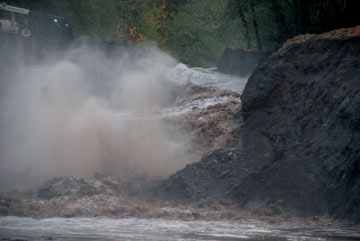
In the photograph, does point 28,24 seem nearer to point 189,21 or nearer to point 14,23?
point 14,23

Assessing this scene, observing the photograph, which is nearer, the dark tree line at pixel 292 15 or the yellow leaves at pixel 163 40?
the dark tree line at pixel 292 15

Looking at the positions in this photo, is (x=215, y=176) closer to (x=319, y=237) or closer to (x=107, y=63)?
(x=319, y=237)

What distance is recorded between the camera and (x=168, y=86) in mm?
27016

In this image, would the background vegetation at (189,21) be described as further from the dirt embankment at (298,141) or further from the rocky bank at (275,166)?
the rocky bank at (275,166)

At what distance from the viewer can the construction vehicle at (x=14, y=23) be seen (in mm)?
31695

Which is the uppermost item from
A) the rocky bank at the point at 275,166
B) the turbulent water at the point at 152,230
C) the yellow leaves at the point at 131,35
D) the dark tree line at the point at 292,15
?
the yellow leaves at the point at 131,35

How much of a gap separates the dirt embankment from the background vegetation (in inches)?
308

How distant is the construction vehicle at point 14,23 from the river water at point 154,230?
Result: 20.5 meters

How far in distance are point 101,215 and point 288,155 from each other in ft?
16.8

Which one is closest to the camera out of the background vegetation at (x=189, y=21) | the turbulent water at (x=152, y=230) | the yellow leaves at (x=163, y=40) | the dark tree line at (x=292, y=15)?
the turbulent water at (x=152, y=230)

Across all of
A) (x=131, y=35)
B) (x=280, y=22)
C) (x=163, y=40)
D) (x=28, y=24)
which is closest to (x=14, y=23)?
(x=28, y=24)

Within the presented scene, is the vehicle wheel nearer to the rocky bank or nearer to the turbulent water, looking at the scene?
the rocky bank

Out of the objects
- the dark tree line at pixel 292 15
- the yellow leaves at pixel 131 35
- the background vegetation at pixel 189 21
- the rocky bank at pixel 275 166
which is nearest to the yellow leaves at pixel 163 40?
the background vegetation at pixel 189 21

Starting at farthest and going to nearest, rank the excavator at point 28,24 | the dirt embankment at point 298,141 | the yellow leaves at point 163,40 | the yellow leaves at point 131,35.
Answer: the yellow leaves at point 163,40 → the yellow leaves at point 131,35 → the excavator at point 28,24 → the dirt embankment at point 298,141
